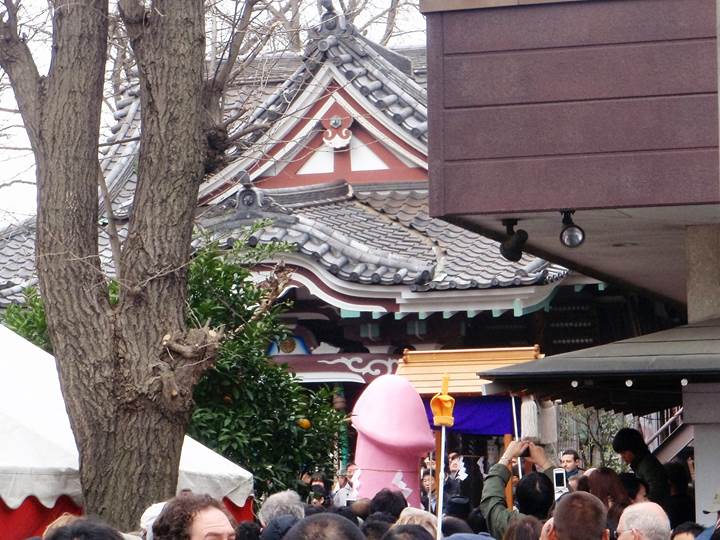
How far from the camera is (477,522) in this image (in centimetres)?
804

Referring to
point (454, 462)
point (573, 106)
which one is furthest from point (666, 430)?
point (573, 106)

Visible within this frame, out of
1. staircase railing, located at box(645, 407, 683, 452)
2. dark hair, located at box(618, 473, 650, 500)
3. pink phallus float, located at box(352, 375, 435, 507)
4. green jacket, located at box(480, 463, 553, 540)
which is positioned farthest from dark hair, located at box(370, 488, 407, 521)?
staircase railing, located at box(645, 407, 683, 452)

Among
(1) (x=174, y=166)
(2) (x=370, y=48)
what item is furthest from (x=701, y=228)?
(2) (x=370, y=48)

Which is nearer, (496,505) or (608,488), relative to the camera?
(496,505)

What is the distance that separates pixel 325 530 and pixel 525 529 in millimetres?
2210

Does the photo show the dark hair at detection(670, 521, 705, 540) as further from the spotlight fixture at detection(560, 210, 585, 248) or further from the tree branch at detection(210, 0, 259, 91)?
the tree branch at detection(210, 0, 259, 91)

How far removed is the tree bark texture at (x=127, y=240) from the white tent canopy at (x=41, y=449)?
14.0 inches

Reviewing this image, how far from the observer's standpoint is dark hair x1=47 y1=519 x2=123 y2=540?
4.05 m

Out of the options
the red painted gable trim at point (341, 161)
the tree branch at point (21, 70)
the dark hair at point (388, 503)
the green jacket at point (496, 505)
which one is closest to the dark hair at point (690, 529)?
the green jacket at point (496, 505)

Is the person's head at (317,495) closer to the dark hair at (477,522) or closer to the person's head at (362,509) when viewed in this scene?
the dark hair at (477,522)

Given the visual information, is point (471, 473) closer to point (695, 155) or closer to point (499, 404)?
point (499, 404)

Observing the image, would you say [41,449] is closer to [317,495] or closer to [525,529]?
[525,529]

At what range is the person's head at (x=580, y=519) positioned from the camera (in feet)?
16.7

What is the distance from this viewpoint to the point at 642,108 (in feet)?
24.5
